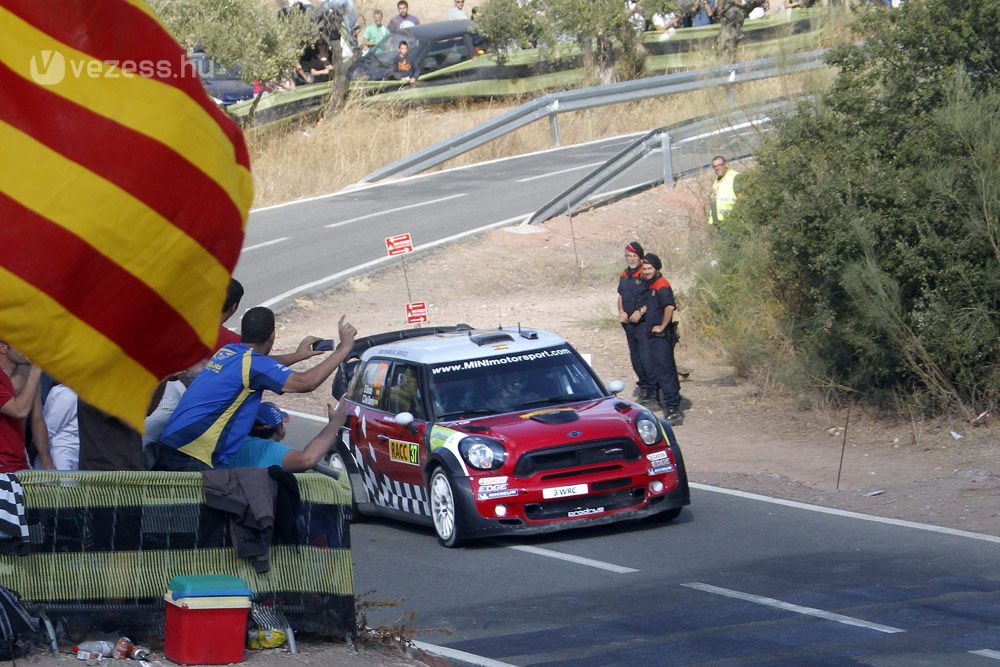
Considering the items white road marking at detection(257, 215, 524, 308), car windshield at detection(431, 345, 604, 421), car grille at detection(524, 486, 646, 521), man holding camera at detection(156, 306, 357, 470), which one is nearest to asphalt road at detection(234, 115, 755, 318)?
white road marking at detection(257, 215, 524, 308)

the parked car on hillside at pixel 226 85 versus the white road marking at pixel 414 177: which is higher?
the parked car on hillside at pixel 226 85

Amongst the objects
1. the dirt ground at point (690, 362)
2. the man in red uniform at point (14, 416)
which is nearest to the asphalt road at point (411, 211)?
the dirt ground at point (690, 362)

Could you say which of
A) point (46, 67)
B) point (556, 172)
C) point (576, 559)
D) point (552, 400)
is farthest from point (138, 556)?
point (556, 172)

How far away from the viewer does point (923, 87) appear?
1659cm

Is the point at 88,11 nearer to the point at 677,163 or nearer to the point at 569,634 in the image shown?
the point at 569,634

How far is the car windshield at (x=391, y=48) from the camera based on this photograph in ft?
137

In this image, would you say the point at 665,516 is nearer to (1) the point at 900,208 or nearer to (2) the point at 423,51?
(1) the point at 900,208

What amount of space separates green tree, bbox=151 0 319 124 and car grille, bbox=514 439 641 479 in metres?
26.1

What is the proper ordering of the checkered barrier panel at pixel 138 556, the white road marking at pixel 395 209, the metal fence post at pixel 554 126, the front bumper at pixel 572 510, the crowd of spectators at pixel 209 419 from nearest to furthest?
the checkered barrier panel at pixel 138 556 < the crowd of spectators at pixel 209 419 < the front bumper at pixel 572 510 < the white road marking at pixel 395 209 < the metal fence post at pixel 554 126

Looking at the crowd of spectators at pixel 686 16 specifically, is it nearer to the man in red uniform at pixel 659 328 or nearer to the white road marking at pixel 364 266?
the white road marking at pixel 364 266

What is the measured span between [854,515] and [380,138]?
26.4 meters

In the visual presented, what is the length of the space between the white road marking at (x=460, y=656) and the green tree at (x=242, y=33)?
29090 mm

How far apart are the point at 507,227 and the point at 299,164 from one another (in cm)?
925

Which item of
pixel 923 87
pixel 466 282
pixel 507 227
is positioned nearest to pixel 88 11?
pixel 923 87
